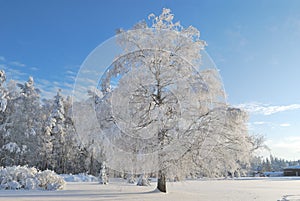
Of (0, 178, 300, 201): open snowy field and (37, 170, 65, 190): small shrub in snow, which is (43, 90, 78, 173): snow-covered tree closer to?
(0, 178, 300, 201): open snowy field

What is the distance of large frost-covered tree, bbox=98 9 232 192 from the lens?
525 inches

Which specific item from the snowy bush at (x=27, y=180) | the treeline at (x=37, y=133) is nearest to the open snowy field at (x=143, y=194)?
the snowy bush at (x=27, y=180)

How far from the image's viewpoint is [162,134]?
44.2ft

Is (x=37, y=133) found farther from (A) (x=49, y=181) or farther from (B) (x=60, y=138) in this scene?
(A) (x=49, y=181)

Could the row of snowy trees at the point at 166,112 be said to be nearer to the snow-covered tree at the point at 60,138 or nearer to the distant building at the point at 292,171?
the snow-covered tree at the point at 60,138

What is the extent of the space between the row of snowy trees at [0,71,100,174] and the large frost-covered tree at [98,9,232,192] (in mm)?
18155

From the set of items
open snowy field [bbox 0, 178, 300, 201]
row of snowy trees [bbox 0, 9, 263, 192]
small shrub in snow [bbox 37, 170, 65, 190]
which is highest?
row of snowy trees [bbox 0, 9, 263, 192]

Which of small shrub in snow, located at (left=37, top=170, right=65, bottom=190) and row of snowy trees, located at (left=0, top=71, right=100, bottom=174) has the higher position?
row of snowy trees, located at (left=0, top=71, right=100, bottom=174)

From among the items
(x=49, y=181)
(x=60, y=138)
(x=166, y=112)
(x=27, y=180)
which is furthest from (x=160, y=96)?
(x=60, y=138)

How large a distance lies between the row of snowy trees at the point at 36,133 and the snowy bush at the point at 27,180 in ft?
Answer: 51.7

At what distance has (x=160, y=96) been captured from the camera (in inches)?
569

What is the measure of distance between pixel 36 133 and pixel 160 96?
81.4ft

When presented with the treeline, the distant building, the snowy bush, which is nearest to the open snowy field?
the snowy bush

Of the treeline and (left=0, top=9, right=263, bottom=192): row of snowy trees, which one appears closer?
(left=0, top=9, right=263, bottom=192): row of snowy trees
